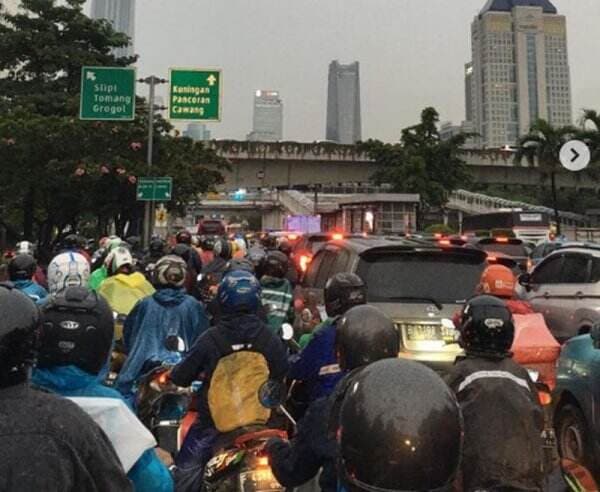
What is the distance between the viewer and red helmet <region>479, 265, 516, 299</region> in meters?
5.20

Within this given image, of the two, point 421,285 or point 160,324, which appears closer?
point 160,324

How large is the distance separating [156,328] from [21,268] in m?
1.74

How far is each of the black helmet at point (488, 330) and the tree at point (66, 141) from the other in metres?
21.0

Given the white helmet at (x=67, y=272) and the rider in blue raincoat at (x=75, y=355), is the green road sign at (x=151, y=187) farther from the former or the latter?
the rider in blue raincoat at (x=75, y=355)

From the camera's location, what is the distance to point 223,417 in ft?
11.3

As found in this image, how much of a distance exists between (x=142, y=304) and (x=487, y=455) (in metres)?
2.96

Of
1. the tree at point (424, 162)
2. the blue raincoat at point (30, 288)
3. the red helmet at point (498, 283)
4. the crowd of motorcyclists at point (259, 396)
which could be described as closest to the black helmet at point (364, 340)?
the crowd of motorcyclists at point (259, 396)

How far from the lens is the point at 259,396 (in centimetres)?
331

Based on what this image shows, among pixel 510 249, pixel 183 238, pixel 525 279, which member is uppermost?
pixel 510 249

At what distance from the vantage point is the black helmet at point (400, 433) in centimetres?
159

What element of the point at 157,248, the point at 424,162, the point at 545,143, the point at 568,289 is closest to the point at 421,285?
the point at 568,289

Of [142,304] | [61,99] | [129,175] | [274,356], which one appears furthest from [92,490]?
[61,99]

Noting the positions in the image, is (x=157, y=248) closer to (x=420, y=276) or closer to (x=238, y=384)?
(x=420, y=276)

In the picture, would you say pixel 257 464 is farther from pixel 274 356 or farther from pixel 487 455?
pixel 487 455
